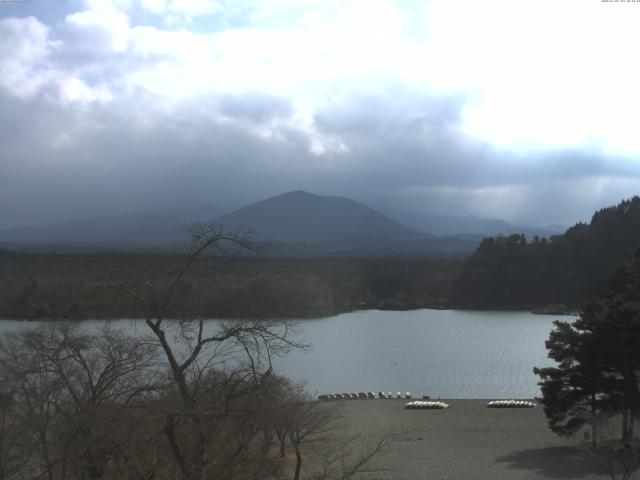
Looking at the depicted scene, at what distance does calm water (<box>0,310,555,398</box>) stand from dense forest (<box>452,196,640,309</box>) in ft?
29.4

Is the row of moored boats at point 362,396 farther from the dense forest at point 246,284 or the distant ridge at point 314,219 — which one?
the distant ridge at point 314,219

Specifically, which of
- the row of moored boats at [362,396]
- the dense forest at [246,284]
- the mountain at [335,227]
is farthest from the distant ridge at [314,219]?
the row of moored boats at [362,396]

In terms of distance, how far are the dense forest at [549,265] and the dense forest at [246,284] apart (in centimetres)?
419

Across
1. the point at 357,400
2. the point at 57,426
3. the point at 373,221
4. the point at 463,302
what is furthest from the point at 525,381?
the point at 373,221

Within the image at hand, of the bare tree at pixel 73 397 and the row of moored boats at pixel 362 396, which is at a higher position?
the bare tree at pixel 73 397

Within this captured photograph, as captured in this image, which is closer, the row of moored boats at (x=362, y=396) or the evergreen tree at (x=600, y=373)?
the evergreen tree at (x=600, y=373)

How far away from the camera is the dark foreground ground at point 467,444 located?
10727mm

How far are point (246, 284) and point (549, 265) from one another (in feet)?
98.4

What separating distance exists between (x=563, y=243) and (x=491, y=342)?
76.9ft

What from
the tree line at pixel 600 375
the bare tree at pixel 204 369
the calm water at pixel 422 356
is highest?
the bare tree at pixel 204 369

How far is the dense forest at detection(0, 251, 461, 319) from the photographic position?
14867mm

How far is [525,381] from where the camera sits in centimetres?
2188

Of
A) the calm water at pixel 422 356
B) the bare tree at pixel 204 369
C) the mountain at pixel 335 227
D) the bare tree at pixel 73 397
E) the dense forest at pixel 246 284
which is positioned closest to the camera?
the bare tree at pixel 204 369

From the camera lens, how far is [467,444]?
13188 mm
